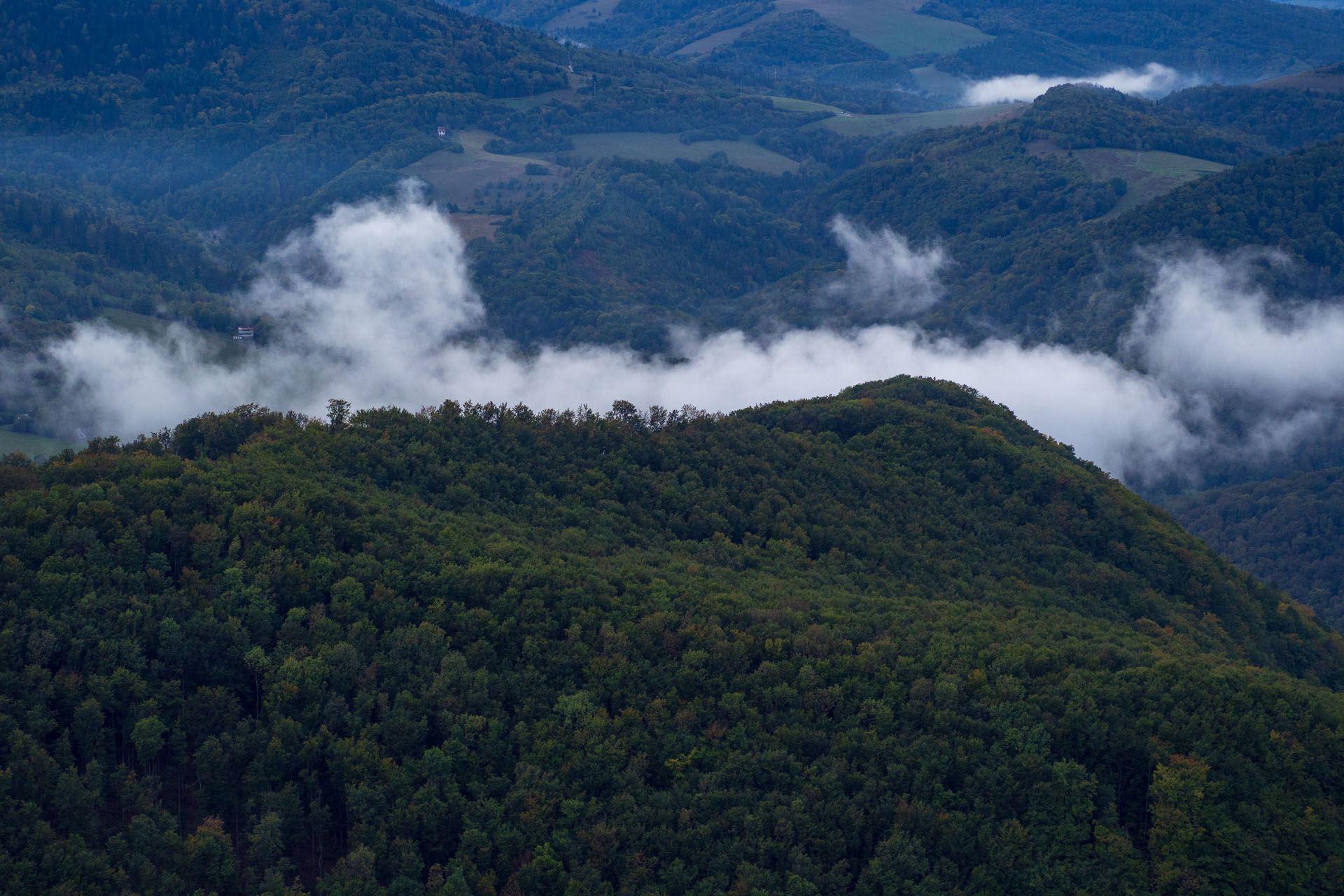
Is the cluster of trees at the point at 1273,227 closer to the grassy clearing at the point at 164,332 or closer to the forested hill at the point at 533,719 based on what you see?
the grassy clearing at the point at 164,332

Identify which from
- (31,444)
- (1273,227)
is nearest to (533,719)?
(31,444)

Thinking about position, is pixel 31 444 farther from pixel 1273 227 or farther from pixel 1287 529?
pixel 1273 227

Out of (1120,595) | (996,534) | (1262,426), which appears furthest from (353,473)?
(1262,426)

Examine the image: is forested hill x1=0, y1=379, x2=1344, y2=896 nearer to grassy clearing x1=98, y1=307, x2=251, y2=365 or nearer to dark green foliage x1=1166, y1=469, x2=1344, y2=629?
dark green foliage x1=1166, y1=469, x2=1344, y2=629

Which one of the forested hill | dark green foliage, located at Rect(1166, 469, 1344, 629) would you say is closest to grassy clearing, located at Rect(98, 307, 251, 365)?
the forested hill

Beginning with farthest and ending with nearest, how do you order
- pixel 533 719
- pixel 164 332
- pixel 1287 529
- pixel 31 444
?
pixel 164 332, pixel 1287 529, pixel 31 444, pixel 533 719
